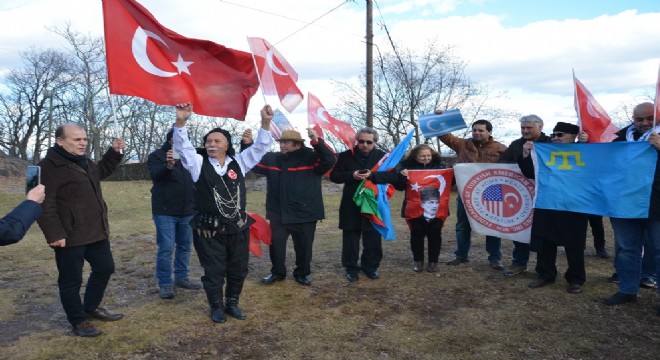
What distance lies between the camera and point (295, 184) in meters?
6.14

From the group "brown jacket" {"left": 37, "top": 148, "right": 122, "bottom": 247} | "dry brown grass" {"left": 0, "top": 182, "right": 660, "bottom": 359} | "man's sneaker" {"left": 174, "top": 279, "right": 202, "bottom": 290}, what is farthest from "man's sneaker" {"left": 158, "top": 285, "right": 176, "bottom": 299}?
"brown jacket" {"left": 37, "top": 148, "right": 122, "bottom": 247}

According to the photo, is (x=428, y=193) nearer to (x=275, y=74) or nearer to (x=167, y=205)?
(x=275, y=74)

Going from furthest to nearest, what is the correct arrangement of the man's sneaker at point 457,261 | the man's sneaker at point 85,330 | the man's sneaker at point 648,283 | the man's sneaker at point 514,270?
the man's sneaker at point 457,261 → the man's sneaker at point 514,270 → the man's sneaker at point 648,283 → the man's sneaker at point 85,330

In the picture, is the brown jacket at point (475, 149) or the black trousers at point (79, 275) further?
the brown jacket at point (475, 149)

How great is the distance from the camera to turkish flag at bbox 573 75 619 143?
6.42 meters

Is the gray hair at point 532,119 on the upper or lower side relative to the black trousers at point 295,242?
upper

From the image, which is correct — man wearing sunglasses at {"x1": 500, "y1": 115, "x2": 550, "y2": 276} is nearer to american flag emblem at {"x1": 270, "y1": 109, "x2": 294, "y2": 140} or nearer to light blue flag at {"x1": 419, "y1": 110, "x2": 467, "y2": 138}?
light blue flag at {"x1": 419, "y1": 110, "x2": 467, "y2": 138}

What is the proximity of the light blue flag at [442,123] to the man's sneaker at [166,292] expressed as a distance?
374 cm

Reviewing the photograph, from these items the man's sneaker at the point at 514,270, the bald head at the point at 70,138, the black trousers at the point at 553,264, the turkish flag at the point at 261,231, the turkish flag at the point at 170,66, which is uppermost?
the turkish flag at the point at 170,66

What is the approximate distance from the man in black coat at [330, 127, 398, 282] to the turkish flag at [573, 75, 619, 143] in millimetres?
2380

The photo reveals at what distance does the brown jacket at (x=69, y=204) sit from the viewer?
4293mm

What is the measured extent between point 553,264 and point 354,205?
2378 mm

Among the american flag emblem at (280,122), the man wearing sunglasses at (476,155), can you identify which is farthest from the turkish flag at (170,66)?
the man wearing sunglasses at (476,155)

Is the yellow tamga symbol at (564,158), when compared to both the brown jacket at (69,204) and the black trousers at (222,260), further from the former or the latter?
the brown jacket at (69,204)
